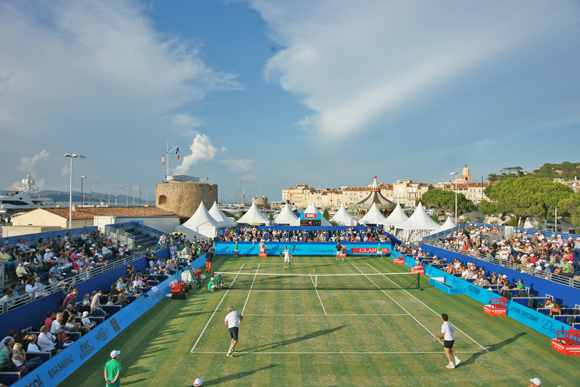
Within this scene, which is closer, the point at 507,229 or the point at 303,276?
the point at 303,276

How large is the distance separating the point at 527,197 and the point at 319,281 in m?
40.5

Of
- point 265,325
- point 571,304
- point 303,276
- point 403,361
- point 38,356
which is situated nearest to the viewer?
point 38,356

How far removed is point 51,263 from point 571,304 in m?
24.1

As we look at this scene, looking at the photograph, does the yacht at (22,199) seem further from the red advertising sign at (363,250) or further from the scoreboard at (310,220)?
the red advertising sign at (363,250)

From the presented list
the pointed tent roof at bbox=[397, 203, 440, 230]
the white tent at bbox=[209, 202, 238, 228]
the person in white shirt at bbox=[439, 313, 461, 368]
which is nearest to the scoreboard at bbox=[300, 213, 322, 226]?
the white tent at bbox=[209, 202, 238, 228]

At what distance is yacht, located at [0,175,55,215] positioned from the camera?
64688 mm

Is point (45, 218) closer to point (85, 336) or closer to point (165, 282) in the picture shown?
point (165, 282)

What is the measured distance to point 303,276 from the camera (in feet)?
74.0

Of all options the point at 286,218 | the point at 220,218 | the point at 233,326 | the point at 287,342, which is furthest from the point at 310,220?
the point at 233,326

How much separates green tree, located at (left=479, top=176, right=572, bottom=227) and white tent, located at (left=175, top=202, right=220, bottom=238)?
42.2 m

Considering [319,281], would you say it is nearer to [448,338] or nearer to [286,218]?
[448,338]

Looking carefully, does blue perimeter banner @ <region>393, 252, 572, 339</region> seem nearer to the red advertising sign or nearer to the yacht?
the red advertising sign

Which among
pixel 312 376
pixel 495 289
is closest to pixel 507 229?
pixel 495 289

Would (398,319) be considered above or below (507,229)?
below
